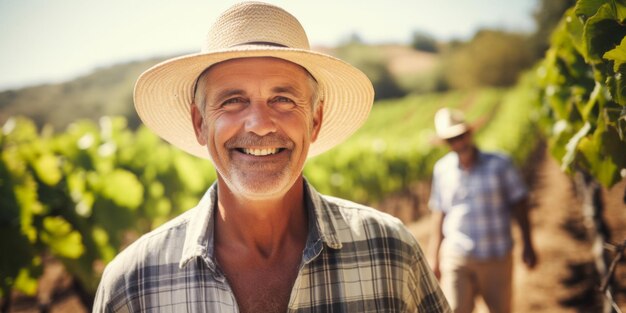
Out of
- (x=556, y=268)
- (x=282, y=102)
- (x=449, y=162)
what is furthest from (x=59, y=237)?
(x=556, y=268)

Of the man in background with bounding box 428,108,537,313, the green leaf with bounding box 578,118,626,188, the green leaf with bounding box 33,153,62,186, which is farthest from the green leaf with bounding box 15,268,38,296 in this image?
the green leaf with bounding box 578,118,626,188

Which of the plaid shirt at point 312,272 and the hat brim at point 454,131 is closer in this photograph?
the plaid shirt at point 312,272

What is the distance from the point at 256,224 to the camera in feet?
5.77

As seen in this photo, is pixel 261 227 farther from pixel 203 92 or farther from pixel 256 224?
pixel 203 92

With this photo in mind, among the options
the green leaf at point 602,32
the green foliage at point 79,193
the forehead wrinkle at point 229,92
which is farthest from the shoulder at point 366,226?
the green foliage at point 79,193

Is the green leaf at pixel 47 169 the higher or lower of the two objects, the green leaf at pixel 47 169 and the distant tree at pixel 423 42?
the lower

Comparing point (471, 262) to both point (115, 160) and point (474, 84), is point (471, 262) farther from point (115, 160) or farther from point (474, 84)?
point (474, 84)

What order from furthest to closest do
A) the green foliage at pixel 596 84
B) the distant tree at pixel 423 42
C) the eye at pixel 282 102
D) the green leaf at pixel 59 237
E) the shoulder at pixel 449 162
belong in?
the distant tree at pixel 423 42 < the shoulder at pixel 449 162 < the green leaf at pixel 59 237 < the eye at pixel 282 102 < the green foliage at pixel 596 84

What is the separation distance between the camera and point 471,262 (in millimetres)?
3682

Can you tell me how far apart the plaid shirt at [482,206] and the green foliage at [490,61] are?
76.6 meters

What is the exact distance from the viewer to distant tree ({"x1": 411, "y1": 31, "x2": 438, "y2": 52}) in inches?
3989

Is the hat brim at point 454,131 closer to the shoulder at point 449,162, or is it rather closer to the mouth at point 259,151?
the shoulder at point 449,162

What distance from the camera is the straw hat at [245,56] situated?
5.26 feet

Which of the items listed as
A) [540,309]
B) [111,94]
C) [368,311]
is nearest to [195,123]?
[368,311]
